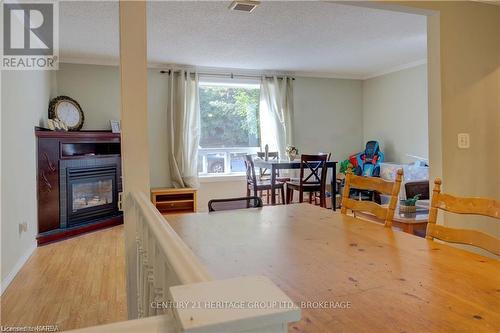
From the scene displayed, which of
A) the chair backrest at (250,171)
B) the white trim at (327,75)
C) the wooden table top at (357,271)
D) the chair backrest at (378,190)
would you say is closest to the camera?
the wooden table top at (357,271)

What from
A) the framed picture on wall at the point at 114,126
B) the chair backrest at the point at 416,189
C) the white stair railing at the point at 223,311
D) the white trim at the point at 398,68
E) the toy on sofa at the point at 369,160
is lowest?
the chair backrest at the point at 416,189

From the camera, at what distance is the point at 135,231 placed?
1690 mm

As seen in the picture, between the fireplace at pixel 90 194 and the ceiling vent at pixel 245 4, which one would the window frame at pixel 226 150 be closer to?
the fireplace at pixel 90 194

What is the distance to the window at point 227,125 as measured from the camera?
6.05m

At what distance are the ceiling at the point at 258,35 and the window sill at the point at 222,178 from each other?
173 centimetres

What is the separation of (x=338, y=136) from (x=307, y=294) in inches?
240

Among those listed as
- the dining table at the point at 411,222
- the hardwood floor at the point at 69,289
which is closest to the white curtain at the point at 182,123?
the hardwood floor at the point at 69,289

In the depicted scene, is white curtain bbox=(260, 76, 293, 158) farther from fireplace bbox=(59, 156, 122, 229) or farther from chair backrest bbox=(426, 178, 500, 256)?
chair backrest bbox=(426, 178, 500, 256)

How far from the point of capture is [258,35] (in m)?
4.16

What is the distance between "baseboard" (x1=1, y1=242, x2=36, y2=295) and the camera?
284 centimetres

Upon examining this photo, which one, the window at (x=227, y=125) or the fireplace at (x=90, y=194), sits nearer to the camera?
the fireplace at (x=90, y=194)

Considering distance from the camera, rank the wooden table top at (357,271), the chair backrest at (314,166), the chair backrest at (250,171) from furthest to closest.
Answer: the chair backrest at (250,171), the chair backrest at (314,166), the wooden table top at (357,271)

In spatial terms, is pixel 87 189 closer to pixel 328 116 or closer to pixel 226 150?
pixel 226 150

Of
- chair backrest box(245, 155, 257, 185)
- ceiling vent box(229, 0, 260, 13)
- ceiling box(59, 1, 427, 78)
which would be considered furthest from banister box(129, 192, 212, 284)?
chair backrest box(245, 155, 257, 185)
